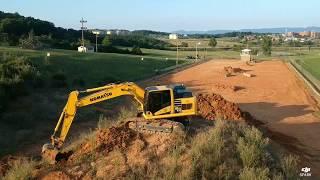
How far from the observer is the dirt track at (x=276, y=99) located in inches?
894

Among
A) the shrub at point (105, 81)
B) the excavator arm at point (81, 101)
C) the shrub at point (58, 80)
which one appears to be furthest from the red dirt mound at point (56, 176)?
the shrub at point (105, 81)

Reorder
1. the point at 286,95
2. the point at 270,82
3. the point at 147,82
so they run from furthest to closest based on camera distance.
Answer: the point at 270,82 → the point at 147,82 → the point at 286,95

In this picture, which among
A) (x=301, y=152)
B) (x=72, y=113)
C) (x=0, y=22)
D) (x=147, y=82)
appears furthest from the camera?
(x=0, y=22)

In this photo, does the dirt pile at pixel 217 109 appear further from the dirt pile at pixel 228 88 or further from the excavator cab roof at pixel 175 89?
the dirt pile at pixel 228 88

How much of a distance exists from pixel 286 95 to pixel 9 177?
2944 cm

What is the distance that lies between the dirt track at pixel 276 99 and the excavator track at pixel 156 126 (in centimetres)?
637

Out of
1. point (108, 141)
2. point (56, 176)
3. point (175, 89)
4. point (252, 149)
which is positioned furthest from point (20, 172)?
point (252, 149)

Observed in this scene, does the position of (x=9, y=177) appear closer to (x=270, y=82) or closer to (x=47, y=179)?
(x=47, y=179)

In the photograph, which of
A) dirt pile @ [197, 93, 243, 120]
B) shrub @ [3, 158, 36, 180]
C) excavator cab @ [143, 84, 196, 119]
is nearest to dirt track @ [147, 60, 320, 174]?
dirt pile @ [197, 93, 243, 120]

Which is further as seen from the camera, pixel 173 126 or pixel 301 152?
pixel 301 152

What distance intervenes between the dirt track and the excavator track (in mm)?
6373

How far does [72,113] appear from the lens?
1569cm

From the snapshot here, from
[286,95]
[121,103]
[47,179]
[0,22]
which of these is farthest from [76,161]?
[0,22]

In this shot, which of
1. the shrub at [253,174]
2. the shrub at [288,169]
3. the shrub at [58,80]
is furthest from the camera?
the shrub at [58,80]
